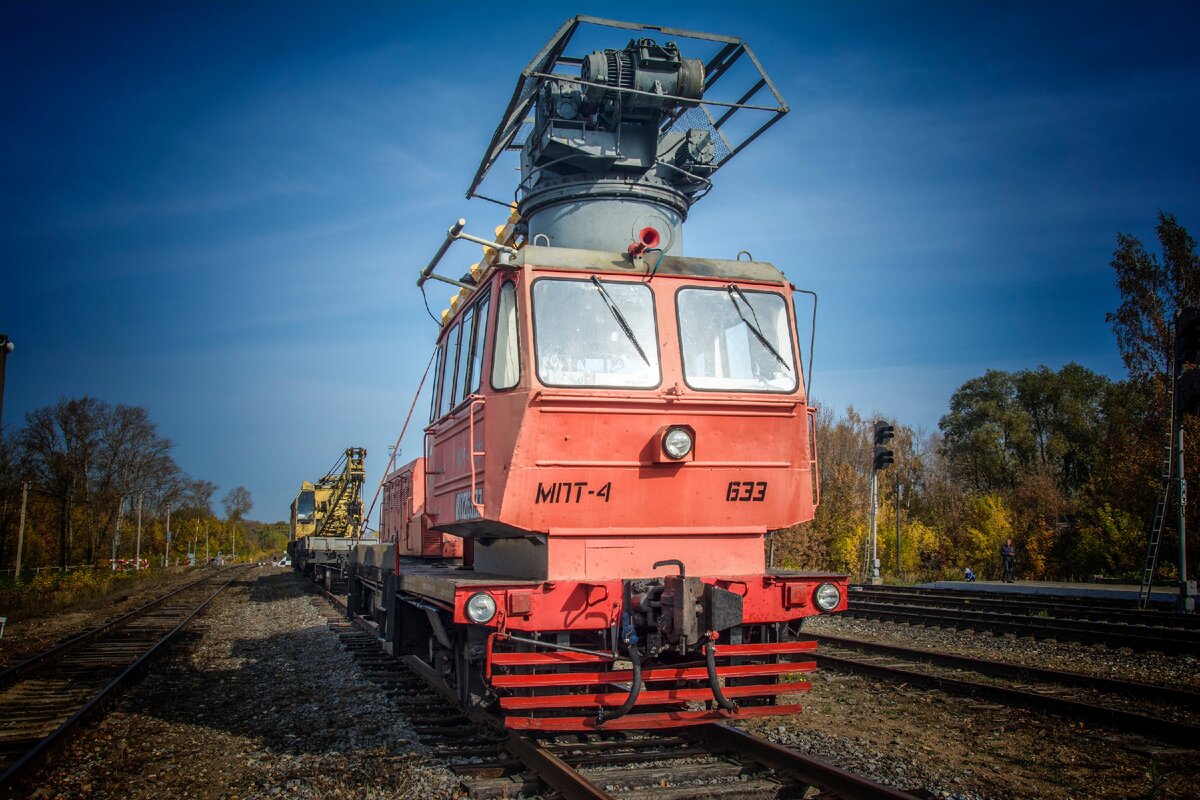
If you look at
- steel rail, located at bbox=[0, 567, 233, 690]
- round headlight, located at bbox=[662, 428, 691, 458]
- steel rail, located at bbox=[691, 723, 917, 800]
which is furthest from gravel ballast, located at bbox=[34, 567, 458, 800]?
round headlight, located at bbox=[662, 428, 691, 458]

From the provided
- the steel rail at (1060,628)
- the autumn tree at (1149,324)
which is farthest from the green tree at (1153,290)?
the steel rail at (1060,628)

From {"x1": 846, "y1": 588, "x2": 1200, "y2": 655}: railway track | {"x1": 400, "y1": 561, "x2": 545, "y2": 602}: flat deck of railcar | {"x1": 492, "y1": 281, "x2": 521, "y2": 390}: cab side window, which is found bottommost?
{"x1": 846, "y1": 588, "x2": 1200, "y2": 655}: railway track

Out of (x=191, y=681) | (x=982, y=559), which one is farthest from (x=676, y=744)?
(x=982, y=559)

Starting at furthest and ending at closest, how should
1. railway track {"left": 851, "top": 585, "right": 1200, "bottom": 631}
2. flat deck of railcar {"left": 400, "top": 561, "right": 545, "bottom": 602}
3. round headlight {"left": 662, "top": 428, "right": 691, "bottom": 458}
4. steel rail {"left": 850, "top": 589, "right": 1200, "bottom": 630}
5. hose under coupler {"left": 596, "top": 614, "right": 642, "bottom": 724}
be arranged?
railway track {"left": 851, "top": 585, "right": 1200, "bottom": 631} → steel rail {"left": 850, "top": 589, "right": 1200, "bottom": 630} → round headlight {"left": 662, "top": 428, "right": 691, "bottom": 458} → flat deck of railcar {"left": 400, "top": 561, "right": 545, "bottom": 602} → hose under coupler {"left": 596, "top": 614, "right": 642, "bottom": 724}

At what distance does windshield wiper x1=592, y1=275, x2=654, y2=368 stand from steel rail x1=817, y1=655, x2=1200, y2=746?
189 inches

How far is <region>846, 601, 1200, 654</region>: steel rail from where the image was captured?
1067 cm

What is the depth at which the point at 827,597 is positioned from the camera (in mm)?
6145

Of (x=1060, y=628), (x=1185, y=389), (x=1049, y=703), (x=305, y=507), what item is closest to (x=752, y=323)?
(x=1049, y=703)

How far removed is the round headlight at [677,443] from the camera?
590cm

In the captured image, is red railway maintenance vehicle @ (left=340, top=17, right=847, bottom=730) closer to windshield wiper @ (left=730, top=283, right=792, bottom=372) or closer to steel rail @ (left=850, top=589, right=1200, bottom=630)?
windshield wiper @ (left=730, top=283, right=792, bottom=372)

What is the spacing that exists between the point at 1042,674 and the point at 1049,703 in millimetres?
1573

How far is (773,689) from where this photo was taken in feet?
19.6

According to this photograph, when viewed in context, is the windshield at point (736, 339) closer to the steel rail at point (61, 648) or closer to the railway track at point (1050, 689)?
the railway track at point (1050, 689)

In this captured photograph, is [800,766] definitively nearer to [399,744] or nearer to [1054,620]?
→ [399,744]
